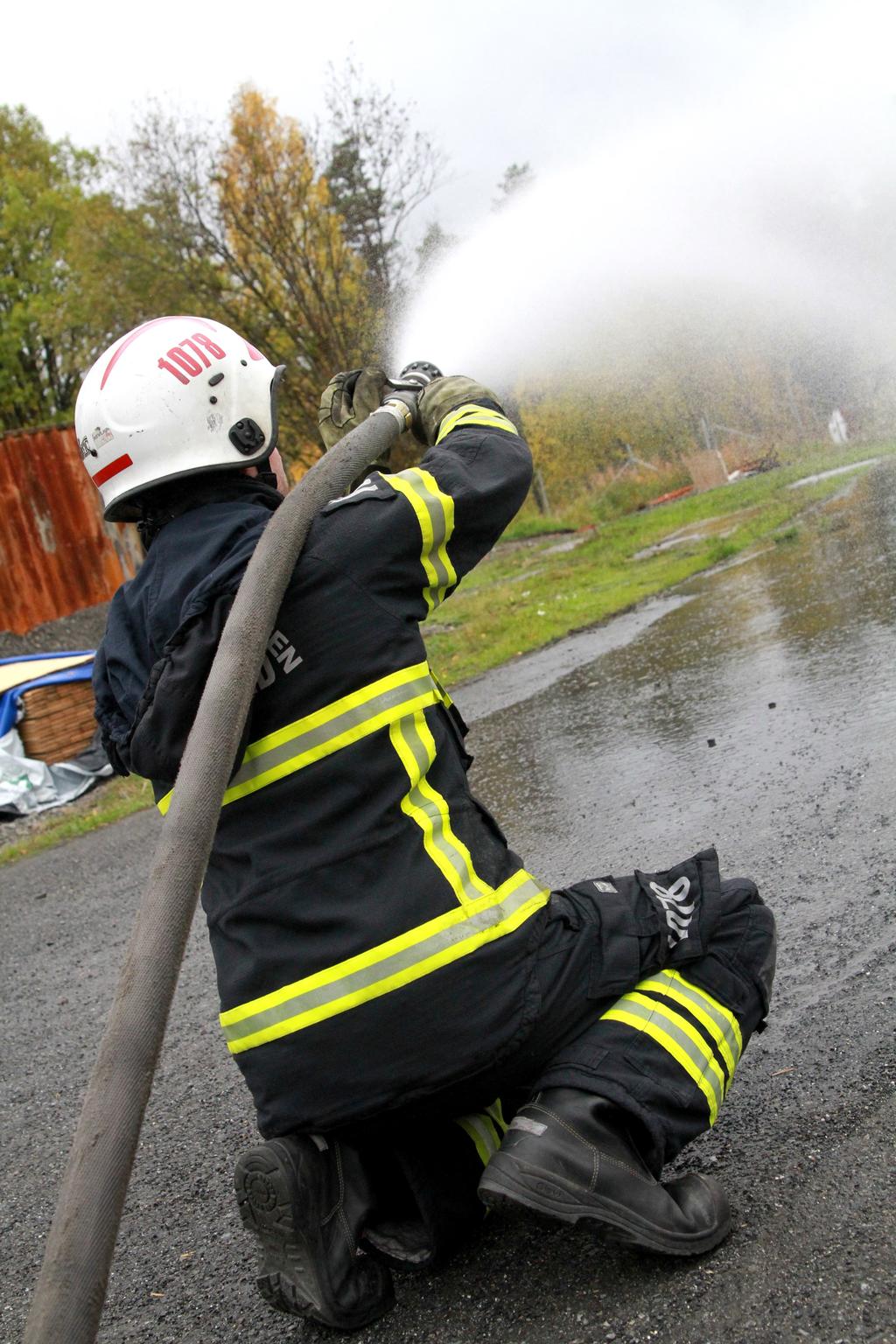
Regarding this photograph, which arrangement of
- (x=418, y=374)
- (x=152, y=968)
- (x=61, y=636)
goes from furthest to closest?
(x=61, y=636) < (x=418, y=374) < (x=152, y=968)

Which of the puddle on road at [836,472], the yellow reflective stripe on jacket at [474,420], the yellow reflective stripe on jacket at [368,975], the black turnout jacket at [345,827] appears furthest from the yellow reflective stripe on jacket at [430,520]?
the puddle on road at [836,472]

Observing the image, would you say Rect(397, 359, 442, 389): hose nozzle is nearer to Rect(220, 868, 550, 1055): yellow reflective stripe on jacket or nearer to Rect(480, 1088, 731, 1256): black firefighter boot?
Rect(220, 868, 550, 1055): yellow reflective stripe on jacket

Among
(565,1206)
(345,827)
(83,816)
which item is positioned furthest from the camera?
(83,816)

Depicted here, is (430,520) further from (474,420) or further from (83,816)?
(83,816)

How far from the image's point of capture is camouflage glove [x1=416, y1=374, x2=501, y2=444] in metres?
2.68

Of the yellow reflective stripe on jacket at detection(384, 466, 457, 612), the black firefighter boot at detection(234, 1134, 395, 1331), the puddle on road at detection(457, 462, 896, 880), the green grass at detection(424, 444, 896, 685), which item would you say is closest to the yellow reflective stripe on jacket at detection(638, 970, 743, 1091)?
the black firefighter boot at detection(234, 1134, 395, 1331)

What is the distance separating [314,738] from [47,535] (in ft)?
51.8

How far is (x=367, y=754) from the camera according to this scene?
6.82ft

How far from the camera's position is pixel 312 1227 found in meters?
2.04

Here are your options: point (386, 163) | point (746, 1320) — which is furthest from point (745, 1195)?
point (386, 163)

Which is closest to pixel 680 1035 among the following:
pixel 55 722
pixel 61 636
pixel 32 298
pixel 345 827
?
pixel 345 827

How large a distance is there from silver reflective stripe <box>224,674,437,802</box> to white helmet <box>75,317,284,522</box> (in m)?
0.59

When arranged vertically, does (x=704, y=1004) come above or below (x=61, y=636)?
above

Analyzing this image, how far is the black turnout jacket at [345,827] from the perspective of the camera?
6.60 ft
